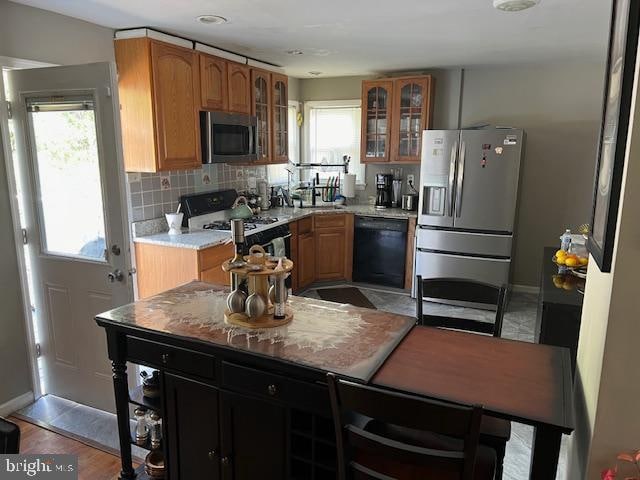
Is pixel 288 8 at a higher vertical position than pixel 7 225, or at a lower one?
higher

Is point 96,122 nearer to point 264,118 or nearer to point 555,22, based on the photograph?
point 264,118

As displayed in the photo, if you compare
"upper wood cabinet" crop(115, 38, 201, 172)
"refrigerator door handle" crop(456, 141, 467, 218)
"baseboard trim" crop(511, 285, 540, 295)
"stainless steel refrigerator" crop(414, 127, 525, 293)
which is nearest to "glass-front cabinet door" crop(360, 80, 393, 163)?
"stainless steel refrigerator" crop(414, 127, 525, 293)

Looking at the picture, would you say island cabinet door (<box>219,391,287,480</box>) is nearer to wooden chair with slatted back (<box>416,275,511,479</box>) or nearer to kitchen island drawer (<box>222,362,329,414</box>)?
kitchen island drawer (<box>222,362,329,414</box>)

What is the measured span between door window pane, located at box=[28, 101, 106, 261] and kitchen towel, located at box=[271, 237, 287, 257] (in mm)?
1676

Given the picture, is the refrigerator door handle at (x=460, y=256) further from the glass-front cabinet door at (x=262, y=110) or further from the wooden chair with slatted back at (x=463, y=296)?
the wooden chair with slatted back at (x=463, y=296)

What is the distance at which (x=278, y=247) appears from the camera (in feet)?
13.6

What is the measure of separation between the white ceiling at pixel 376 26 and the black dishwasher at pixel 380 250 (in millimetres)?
1662

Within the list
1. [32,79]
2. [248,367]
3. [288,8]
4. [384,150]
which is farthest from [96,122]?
[384,150]

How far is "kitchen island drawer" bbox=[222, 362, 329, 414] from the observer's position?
1.47 meters

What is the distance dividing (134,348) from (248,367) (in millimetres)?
584

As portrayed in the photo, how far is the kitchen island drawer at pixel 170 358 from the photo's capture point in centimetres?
167

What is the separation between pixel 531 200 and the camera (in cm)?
481

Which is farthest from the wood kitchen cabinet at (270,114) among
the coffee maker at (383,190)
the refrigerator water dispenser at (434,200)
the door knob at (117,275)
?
the door knob at (117,275)

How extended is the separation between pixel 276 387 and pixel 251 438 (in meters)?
0.28
